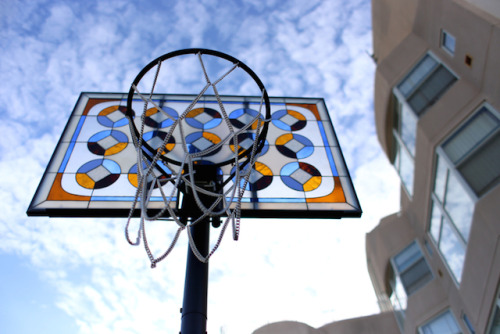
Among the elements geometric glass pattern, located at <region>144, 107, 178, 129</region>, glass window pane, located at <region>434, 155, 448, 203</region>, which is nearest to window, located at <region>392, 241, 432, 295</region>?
glass window pane, located at <region>434, 155, 448, 203</region>

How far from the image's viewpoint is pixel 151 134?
6.04 meters

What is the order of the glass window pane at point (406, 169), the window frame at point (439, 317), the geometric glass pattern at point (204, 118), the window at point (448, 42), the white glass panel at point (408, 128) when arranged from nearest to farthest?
the geometric glass pattern at point (204, 118) < the window at point (448, 42) < the window frame at point (439, 317) < the white glass panel at point (408, 128) < the glass window pane at point (406, 169)

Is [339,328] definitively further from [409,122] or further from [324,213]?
[324,213]

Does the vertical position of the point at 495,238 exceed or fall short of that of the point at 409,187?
it falls short

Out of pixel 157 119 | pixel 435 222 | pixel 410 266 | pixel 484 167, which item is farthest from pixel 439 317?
pixel 157 119

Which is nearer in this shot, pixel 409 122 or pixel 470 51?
pixel 470 51

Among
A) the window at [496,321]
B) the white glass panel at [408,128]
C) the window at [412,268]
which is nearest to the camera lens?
→ the window at [496,321]

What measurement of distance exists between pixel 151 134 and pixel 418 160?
7.31 m

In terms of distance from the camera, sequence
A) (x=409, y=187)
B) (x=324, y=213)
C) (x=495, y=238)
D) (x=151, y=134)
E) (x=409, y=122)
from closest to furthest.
→ (x=324, y=213)
(x=151, y=134)
(x=495, y=238)
(x=409, y=122)
(x=409, y=187)

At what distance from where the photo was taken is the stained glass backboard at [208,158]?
5.05 m

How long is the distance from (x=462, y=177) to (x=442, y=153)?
39.6 inches

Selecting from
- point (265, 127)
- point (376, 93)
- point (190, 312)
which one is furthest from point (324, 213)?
point (376, 93)

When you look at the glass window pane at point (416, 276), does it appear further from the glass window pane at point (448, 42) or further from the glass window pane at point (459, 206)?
the glass window pane at point (448, 42)

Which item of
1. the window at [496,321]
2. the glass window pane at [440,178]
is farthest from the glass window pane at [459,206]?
the window at [496,321]
